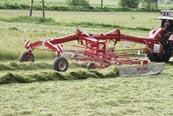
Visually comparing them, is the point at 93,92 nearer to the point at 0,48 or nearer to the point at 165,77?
the point at 165,77

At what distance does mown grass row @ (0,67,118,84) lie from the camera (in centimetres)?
982

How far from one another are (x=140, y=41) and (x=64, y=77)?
356 cm

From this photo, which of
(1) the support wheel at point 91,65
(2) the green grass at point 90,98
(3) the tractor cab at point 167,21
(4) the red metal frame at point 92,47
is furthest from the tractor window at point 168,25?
(2) the green grass at point 90,98

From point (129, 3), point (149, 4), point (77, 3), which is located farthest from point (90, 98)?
point (129, 3)

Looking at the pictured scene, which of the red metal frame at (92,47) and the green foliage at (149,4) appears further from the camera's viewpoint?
the green foliage at (149,4)

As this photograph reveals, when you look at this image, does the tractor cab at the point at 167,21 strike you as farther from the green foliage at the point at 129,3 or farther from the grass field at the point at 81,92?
the green foliage at the point at 129,3

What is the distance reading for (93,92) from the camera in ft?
30.0

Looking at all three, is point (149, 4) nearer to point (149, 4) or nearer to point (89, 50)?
point (149, 4)

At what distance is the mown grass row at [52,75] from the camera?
982 centimetres

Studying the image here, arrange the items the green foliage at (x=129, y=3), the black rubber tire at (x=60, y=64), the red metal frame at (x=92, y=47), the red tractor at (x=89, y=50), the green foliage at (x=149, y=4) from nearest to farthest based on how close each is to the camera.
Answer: the black rubber tire at (x=60, y=64)
the red tractor at (x=89, y=50)
the red metal frame at (x=92, y=47)
the green foliage at (x=149, y=4)
the green foliage at (x=129, y=3)

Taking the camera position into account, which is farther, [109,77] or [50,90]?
[109,77]

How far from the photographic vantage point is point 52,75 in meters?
10.4

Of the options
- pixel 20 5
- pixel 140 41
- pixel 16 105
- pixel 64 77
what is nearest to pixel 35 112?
pixel 16 105

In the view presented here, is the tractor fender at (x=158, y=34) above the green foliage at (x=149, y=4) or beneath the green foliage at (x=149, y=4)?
→ above
